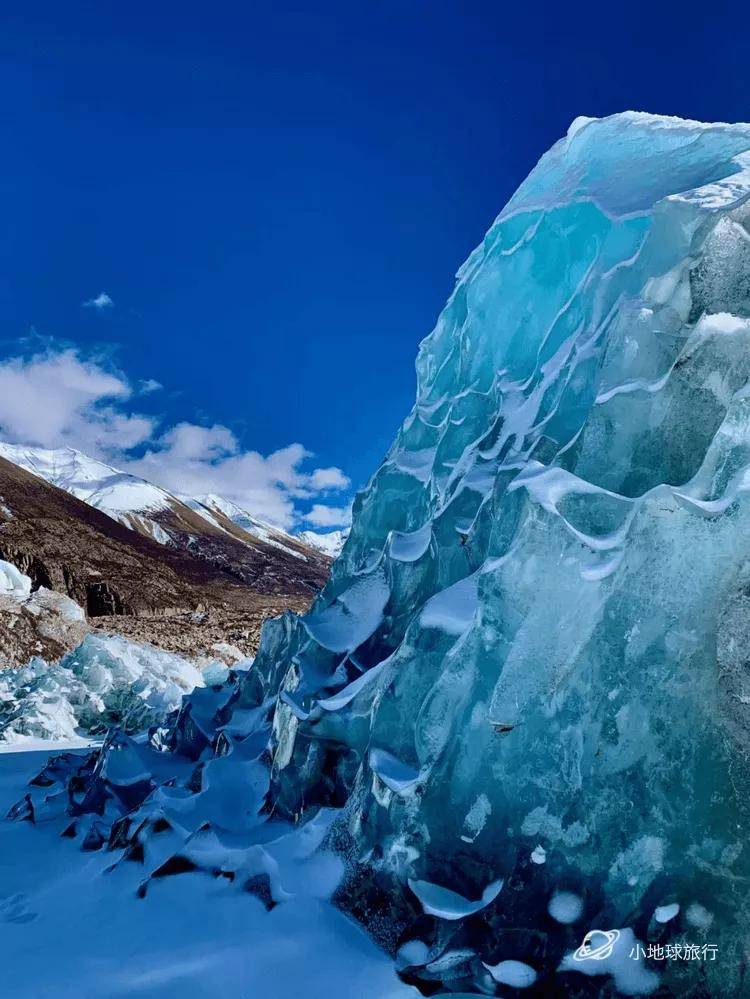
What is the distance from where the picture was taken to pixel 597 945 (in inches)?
141

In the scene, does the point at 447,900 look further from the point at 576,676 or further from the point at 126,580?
the point at 126,580

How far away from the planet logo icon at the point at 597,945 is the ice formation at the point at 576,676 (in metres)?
0.03

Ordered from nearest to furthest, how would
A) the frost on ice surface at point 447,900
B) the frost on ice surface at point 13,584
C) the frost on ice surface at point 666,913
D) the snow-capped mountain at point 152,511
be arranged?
the frost on ice surface at point 666,913
the frost on ice surface at point 447,900
the frost on ice surface at point 13,584
the snow-capped mountain at point 152,511

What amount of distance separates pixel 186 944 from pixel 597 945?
266 cm

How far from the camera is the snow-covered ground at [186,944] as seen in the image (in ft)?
12.1

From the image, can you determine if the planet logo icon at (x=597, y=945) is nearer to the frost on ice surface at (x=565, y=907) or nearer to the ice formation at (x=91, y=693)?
the frost on ice surface at (x=565, y=907)

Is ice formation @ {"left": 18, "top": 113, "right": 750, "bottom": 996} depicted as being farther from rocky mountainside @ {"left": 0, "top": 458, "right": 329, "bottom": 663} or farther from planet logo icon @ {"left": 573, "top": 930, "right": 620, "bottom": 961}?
rocky mountainside @ {"left": 0, "top": 458, "right": 329, "bottom": 663}

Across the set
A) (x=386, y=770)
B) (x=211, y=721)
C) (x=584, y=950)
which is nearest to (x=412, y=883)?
(x=386, y=770)

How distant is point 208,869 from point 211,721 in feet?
17.5

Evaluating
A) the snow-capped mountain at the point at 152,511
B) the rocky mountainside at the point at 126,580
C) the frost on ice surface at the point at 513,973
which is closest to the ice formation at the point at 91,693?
the rocky mountainside at the point at 126,580

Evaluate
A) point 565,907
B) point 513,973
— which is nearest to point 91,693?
point 513,973

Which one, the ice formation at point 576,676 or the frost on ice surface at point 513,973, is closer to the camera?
the frost on ice surface at point 513,973

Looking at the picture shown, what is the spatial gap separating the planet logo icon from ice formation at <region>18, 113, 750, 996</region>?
3 centimetres

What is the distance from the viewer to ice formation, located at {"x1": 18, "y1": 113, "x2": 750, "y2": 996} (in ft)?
12.0
